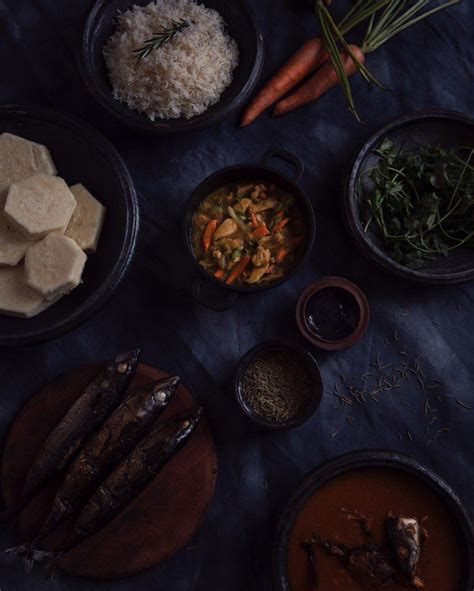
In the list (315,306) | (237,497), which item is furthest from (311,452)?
(315,306)

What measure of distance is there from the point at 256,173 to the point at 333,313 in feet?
1.98

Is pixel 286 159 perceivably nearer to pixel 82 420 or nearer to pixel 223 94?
pixel 223 94

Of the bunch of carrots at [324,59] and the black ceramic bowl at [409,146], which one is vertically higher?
the bunch of carrots at [324,59]

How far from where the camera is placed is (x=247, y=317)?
10.3ft

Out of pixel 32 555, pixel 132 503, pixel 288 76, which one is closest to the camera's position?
pixel 32 555

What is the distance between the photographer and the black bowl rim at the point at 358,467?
282 cm

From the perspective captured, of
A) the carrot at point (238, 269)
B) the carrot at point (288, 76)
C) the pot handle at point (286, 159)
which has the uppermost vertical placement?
the carrot at point (288, 76)

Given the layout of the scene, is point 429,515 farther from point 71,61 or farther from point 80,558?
point 71,61

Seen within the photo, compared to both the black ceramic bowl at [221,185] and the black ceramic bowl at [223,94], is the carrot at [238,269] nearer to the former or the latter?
the black ceramic bowl at [221,185]

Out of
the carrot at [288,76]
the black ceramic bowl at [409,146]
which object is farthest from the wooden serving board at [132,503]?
the carrot at [288,76]

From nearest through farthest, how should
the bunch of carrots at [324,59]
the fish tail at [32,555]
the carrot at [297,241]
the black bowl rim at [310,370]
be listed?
the fish tail at [32,555] → the black bowl rim at [310,370] → the carrot at [297,241] → the bunch of carrots at [324,59]

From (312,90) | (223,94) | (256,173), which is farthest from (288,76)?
(256,173)

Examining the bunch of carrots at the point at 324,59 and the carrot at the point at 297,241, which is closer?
the carrot at the point at 297,241

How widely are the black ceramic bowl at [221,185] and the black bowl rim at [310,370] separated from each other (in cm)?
20
